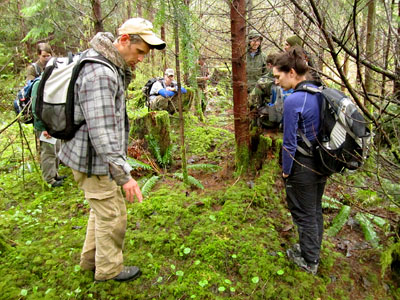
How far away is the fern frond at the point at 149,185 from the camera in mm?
4472

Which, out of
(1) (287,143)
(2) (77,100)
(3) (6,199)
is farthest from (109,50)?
(3) (6,199)

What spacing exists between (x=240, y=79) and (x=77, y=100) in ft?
9.05

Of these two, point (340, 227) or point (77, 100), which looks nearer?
point (77, 100)

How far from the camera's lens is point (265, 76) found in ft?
16.2

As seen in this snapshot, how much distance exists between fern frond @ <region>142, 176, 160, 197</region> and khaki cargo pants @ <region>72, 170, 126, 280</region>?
1641mm

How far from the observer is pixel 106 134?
211 centimetres

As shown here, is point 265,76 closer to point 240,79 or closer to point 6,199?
point 240,79

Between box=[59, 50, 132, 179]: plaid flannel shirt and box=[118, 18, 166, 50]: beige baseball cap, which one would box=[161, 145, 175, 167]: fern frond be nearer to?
box=[59, 50, 132, 179]: plaid flannel shirt

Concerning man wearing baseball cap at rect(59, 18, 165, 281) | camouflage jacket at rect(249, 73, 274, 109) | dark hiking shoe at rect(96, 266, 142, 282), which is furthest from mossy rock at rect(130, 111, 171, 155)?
dark hiking shoe at rect(96, 266, 142, 282)

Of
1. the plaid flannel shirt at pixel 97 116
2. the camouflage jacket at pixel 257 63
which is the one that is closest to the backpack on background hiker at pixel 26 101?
the plaid flannel shirt at pixel 97 116

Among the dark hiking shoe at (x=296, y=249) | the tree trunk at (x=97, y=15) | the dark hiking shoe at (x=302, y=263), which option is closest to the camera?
the dark hiking shoe at (x=302, y=263)

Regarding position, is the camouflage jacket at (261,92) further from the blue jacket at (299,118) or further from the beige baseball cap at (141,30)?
the beige baseball cap at (141,30)

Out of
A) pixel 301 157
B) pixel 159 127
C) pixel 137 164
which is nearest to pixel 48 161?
pixel 137 164

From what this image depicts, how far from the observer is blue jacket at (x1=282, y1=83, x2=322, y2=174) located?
8.32 ft
